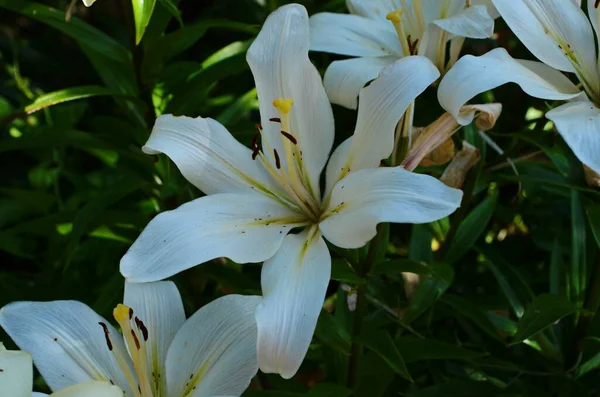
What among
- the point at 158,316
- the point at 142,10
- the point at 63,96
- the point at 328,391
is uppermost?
the point at 142,10

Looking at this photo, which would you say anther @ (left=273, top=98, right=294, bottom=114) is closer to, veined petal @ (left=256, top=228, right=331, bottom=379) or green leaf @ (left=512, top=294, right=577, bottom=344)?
veined petal @ (left=256, top=228, right=331, bottom=379)

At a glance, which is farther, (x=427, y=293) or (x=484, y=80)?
(x=427, y=293)

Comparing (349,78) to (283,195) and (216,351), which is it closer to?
(283,195)

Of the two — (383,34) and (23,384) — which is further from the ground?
(383,34)

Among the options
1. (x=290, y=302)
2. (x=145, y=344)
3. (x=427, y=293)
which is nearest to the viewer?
(x=290, y=302)

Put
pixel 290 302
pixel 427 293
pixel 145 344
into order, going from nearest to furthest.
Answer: pixel 290 302 < pixel 145 344 < pixel 427 293

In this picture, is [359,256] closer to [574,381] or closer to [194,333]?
[194,333]

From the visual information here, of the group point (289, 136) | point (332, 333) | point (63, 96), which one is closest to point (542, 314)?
point (332, 333)

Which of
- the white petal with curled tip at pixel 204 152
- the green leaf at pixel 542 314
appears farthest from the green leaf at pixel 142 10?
the green leaf at pixel 542 314
